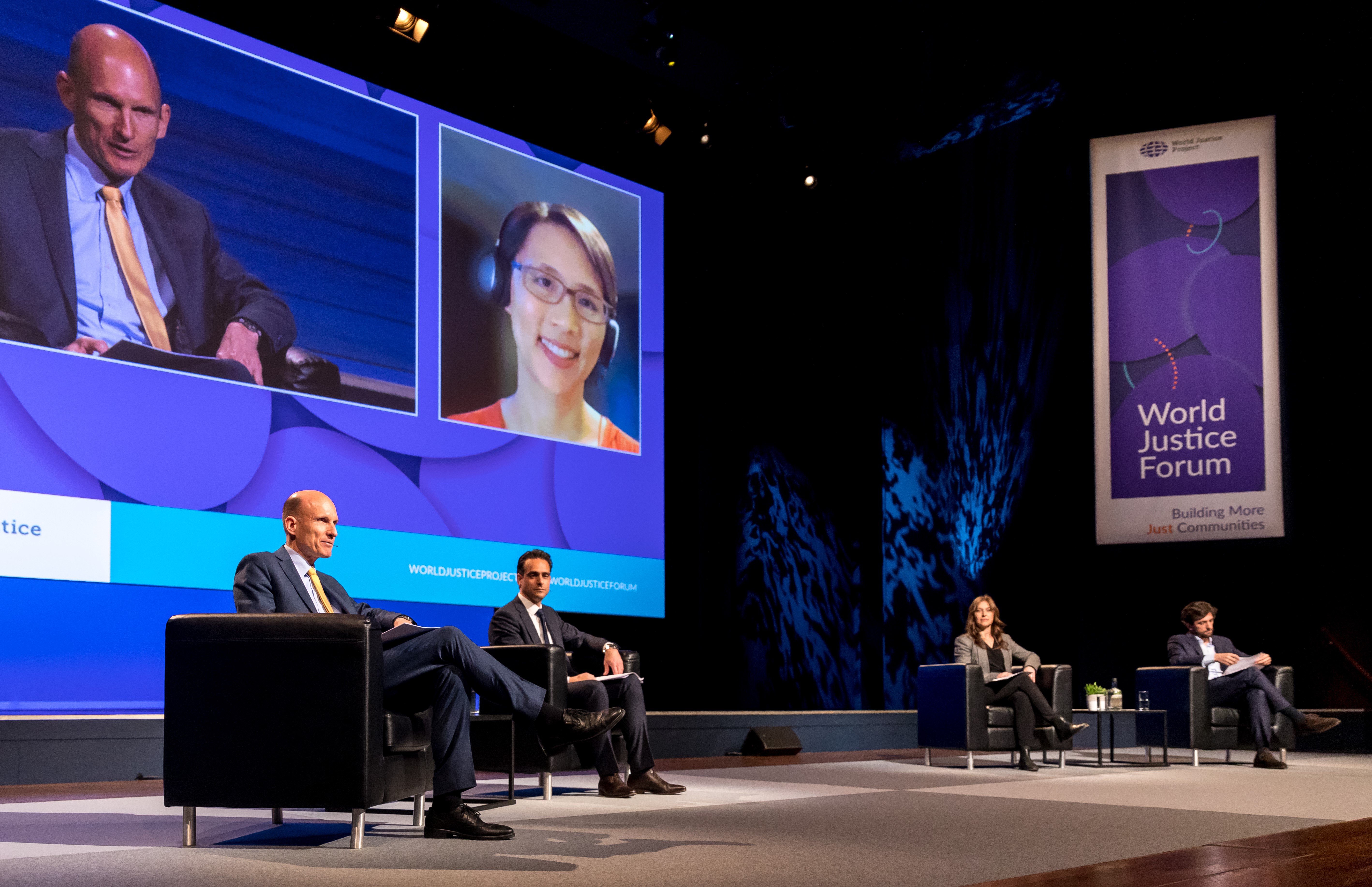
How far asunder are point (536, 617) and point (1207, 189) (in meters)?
6.76

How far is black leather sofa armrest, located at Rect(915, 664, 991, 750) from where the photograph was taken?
6430mm

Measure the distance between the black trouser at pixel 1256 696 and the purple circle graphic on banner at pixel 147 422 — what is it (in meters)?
5.09

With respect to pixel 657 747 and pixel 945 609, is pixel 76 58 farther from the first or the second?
pixel 945 609

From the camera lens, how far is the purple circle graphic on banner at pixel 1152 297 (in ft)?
30.8

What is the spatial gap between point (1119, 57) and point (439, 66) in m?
5.18

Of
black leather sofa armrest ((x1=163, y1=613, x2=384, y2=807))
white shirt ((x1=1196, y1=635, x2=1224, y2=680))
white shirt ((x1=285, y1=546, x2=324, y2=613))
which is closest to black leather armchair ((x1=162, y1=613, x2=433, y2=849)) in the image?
black leather sofa armrest ((x1=163, y1=613, x2=384, y2=807))

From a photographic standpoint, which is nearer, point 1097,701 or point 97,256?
point 97,256

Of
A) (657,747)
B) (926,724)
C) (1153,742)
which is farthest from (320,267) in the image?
(1153,742)

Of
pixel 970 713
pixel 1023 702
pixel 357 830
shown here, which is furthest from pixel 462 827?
pixel 1023 702

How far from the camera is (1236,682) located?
6.97 m

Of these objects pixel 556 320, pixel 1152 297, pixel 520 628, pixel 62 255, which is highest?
pixel 1152 297

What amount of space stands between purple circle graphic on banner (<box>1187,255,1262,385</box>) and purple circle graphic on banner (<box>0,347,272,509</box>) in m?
6.52

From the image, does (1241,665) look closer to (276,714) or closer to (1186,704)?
(1186,704)

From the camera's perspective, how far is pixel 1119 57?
31.9 feet
